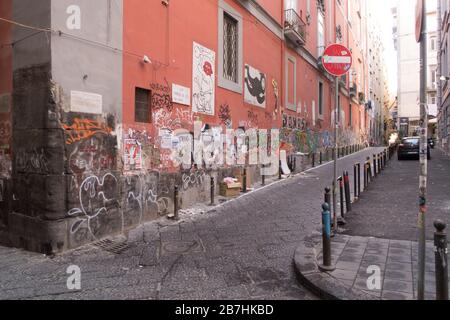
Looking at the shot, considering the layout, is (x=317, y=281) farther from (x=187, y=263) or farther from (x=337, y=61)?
(x=337, y=61)

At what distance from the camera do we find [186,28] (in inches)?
345

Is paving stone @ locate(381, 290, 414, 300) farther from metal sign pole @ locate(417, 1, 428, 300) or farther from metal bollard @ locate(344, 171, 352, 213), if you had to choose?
metal bollard @ locate(344, 171, 352, 213)

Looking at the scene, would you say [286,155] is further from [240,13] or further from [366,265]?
[366,265]

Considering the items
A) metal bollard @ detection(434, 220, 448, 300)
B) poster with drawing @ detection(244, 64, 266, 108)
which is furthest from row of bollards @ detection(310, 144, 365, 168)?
metal bollard @ detection(434, 220, 448, 300)

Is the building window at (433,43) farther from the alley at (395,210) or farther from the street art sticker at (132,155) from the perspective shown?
the street art sticker at (132,155)

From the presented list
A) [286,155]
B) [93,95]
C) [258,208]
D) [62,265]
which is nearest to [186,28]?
[93,95]

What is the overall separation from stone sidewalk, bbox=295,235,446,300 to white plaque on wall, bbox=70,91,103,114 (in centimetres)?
382

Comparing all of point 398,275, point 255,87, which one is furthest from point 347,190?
point 255,87

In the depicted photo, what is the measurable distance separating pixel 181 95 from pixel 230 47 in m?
3.87

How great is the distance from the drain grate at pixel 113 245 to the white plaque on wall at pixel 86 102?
207cm

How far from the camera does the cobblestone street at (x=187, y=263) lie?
395cm

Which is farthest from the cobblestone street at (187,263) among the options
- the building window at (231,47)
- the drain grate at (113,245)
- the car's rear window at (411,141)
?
the car's rear window at (411,141)

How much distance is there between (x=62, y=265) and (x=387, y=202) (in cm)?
693

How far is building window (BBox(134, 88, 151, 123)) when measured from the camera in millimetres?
7223
